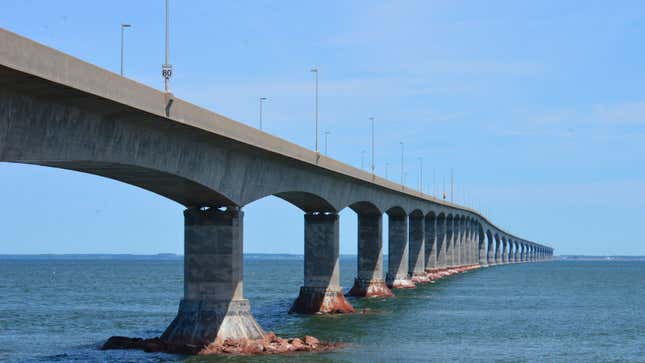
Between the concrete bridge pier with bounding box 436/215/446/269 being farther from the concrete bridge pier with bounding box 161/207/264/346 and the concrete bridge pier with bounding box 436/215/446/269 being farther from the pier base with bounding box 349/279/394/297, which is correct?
the concrete bridge pier with bounding box 161/207/264/346

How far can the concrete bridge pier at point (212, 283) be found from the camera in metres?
39.1

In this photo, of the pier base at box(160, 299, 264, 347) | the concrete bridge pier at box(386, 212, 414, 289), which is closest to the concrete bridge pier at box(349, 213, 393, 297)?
the concrete bridge pier at box(386, 212, 414, 289)

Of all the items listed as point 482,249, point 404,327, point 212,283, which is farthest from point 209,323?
point 482,249

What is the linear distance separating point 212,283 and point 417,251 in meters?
65.6

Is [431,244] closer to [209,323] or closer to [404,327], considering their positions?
[404,327]

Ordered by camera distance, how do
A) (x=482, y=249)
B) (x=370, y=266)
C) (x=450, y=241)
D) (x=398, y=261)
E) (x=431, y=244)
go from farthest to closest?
(x=482, y=249), (x=450, y=241), (x=431, y=244), (x=398, y=261), (x=370, y=266)

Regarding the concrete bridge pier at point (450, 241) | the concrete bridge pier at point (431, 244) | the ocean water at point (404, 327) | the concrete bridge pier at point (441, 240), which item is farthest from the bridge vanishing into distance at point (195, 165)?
the concrete bridge pier at point (450, 241)

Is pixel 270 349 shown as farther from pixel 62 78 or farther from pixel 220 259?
pixel 62 78

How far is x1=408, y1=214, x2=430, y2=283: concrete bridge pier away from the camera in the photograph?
10231 cm

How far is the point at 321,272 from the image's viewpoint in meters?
58.0

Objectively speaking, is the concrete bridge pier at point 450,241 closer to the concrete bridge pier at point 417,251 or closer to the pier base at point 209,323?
the concrete bridge pier at point 417,251

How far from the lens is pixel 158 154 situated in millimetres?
32438

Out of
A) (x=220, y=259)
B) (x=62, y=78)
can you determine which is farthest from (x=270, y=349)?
(x=62, y=78)

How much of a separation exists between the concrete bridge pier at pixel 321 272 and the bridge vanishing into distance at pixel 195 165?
0.22 feet
